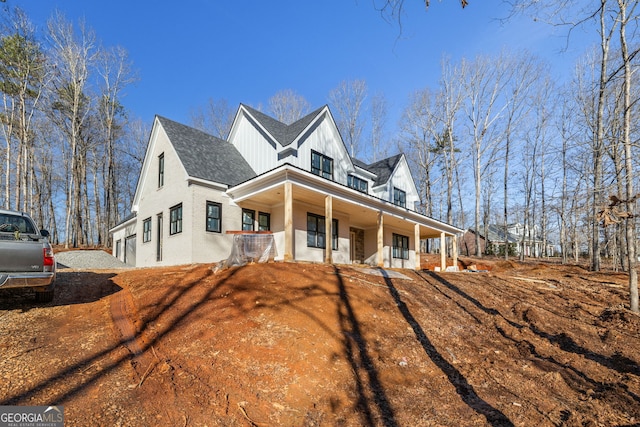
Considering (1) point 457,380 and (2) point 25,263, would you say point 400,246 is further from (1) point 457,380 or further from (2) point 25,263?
(2) point 25,263

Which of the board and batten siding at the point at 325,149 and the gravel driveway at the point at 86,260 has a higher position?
the board and batten siding at the point at 325,149

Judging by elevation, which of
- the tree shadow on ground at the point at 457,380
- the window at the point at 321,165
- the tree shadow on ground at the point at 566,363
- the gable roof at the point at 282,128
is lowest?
the tree shadow on ground at the point at 566,363

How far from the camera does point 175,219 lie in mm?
12953

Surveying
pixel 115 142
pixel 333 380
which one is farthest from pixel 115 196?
pixel 333 380

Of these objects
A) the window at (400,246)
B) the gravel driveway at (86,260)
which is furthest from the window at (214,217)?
the window at (400,246)

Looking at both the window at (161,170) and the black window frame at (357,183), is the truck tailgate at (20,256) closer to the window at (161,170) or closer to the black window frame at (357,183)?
the window at (161,170)

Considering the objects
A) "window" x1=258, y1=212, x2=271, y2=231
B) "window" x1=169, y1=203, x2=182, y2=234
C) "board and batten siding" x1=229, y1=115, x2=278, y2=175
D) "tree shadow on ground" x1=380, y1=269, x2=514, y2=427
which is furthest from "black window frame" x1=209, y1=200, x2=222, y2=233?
"tree shadow on ground" x1=380, y1=269, x2=514, y2=427

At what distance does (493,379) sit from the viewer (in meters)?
4.73

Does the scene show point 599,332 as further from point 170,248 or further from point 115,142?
point 115,142

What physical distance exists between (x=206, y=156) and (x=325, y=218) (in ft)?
19.6

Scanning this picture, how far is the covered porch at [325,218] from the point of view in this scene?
37.0 feet

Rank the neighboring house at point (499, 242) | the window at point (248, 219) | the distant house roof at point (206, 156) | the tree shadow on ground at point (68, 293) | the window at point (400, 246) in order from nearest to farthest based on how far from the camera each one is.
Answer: the tree shadow on ground at point (68, 293), the distant house roof at point (206, 156), the window at point (248, 219), the window at point (400, 246), the neighboring house at point (499, 242)

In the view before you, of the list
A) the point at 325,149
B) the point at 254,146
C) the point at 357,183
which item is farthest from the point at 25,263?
the point at 357,183

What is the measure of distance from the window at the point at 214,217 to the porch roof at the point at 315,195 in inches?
30.0
